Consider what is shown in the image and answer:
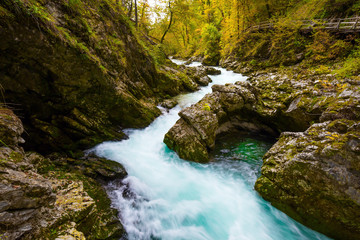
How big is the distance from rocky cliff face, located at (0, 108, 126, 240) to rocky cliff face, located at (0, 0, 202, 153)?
1.46 m

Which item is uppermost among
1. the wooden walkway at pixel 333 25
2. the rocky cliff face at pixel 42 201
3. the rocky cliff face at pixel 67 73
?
the wooden walkway at pixel 333 25

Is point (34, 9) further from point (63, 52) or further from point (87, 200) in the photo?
point (87, 200)

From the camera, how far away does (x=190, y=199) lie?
4.86 metres

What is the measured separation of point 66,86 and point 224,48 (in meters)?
20.1

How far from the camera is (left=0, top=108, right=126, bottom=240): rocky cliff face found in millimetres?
2100

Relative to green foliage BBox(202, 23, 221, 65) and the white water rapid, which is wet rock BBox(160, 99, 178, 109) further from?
green foliage BBox(202, 23, 221, 65)

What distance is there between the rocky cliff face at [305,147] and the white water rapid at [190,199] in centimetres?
43

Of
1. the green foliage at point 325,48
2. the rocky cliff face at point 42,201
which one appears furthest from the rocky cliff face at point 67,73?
the green foliage at point 325,48

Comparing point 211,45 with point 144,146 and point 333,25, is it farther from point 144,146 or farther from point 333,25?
point 144,146

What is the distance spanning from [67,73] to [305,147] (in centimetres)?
773

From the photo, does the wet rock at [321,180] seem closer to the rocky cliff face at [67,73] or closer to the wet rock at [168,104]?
the rocky cliff face at [67,73]

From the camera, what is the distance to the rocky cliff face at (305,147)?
350cm

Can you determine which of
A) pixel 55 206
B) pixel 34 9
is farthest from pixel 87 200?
pixel 34 9

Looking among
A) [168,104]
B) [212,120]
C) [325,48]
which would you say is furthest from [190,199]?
[325,48]
